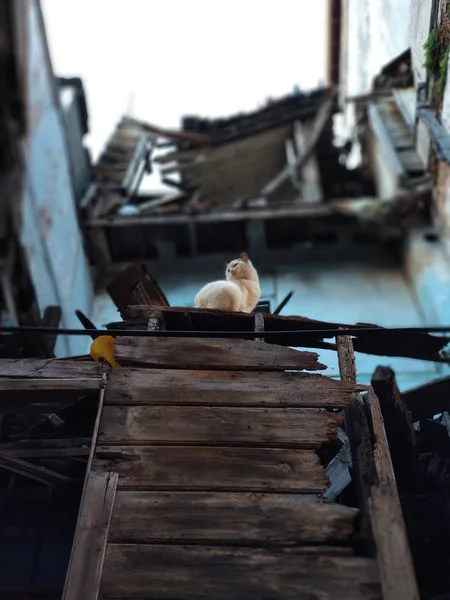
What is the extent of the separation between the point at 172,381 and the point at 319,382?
130cm

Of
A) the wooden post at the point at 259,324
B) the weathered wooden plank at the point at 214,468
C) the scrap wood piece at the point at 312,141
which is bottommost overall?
the weathered wooden plank at the point at 214,468

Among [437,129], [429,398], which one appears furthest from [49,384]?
[437,129]

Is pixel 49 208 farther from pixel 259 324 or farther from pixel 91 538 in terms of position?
pixel 91 538

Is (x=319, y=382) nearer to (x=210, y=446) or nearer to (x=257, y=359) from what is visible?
(x=257, y=359)

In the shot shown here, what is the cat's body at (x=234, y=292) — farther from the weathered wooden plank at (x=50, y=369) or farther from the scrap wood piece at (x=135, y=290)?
the weathered wooden plank at (x=50, y=369)

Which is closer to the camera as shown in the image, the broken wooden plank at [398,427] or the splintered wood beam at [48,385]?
the splintered wood beam at [48,385]

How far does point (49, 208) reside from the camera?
44.5 ft

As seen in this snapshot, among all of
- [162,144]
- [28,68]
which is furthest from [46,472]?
[162,144]

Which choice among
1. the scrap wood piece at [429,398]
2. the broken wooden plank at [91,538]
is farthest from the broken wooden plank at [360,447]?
the broken wooden plank at [91,538]

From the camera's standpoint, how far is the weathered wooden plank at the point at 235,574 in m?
4.35

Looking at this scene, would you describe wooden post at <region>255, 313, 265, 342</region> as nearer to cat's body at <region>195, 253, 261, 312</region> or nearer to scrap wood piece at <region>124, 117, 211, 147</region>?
cat's body at <region>195, 253, 261, 312</region>

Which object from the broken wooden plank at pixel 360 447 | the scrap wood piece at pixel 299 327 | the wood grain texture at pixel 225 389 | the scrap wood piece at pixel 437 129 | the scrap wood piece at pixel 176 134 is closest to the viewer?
the broken wooden plank at pixel 360 447

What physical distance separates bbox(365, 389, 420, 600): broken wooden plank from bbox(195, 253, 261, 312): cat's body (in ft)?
9.39

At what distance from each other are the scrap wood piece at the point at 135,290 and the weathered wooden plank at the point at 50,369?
132cm
